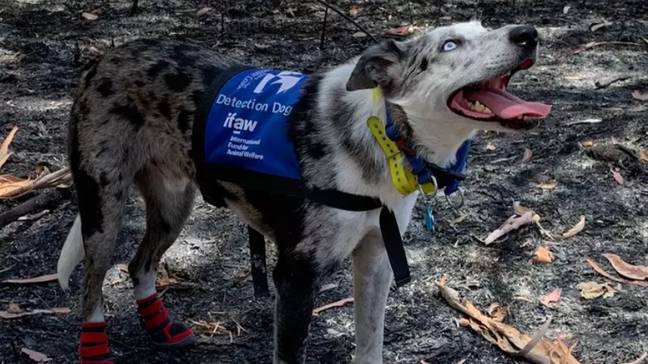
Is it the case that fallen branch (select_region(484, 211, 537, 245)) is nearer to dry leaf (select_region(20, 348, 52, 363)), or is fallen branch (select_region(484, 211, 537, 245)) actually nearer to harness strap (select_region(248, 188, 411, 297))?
harness strap (select_region(248, 188, 411, 297))

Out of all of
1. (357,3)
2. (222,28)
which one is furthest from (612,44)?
(222,28)

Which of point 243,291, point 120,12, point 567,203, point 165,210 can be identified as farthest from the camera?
point 120,12

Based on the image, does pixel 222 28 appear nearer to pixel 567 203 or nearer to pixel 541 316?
pixel 567 203

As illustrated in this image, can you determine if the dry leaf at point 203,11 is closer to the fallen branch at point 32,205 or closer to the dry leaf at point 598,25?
the dry leaf at point 598,25

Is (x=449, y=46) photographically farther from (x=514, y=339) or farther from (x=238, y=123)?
(x=514, y=339)

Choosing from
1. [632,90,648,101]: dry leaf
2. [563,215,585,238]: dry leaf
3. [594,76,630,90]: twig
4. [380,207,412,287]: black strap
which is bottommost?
[594,76,630,90]: twig

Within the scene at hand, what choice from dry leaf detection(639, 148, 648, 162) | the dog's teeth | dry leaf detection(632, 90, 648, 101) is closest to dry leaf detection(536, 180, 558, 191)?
dry leaf detection(639, 148, 648, 162)

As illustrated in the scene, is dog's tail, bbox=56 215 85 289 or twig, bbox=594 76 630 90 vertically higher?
dog's tail, bbox=56 215 85 289

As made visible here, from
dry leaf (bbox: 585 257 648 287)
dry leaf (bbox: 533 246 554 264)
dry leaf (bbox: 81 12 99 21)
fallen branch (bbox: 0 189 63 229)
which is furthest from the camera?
dry leaf (bbox: 81 12 99 21)

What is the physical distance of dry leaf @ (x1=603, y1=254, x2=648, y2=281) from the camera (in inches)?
203

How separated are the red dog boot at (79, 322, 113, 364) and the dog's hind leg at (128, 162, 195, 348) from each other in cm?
32

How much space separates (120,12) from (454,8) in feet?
10.8

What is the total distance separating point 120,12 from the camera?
940 cm

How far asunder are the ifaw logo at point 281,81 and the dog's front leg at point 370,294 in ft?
2.35
